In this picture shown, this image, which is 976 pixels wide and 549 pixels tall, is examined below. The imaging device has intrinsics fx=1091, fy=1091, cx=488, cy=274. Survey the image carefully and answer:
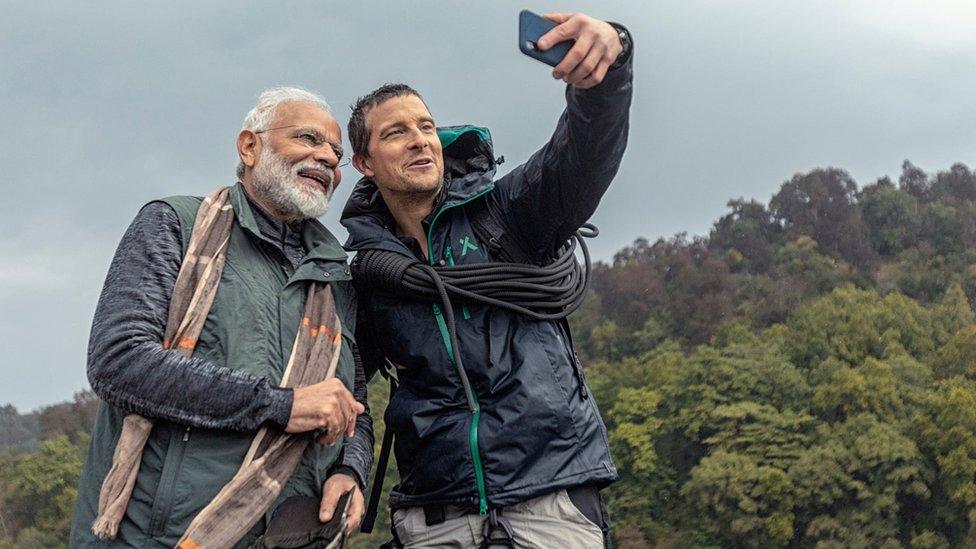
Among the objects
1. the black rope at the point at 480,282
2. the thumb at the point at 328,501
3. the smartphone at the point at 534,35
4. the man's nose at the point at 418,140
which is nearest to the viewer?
the smartphone at the point at 534,35

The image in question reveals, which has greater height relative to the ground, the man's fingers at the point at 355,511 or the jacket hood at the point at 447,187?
the jacket hood at the point at 447,187

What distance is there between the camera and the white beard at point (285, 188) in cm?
373

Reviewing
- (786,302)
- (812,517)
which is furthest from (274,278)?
(786,302)

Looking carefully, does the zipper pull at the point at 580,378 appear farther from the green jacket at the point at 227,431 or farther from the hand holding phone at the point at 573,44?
the hand holding phone at the point at 573,44

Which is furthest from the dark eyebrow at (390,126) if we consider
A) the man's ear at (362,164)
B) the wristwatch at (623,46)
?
the wristwatch at (623,46)

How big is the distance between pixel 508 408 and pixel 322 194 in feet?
3.24

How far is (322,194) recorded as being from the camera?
12.5ft

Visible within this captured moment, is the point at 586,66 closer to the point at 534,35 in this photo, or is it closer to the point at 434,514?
the point at 534,35

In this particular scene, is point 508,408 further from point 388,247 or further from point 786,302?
point 786,302

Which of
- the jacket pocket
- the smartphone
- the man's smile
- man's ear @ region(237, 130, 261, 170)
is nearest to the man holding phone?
the man's smile

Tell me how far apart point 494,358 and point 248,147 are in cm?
115

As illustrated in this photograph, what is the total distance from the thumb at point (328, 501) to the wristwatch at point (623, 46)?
1582 mm

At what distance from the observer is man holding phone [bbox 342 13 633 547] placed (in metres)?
3.62

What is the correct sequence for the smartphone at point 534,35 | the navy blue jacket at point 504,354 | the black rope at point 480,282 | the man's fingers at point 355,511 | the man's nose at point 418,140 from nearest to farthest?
1. the smartphone at point 534,35
2. the man's fingers at point 355,511
3. the navy blue jacket at point 504,354
4. the black rope at point 480,282
5. the man's nose at point 418,140
